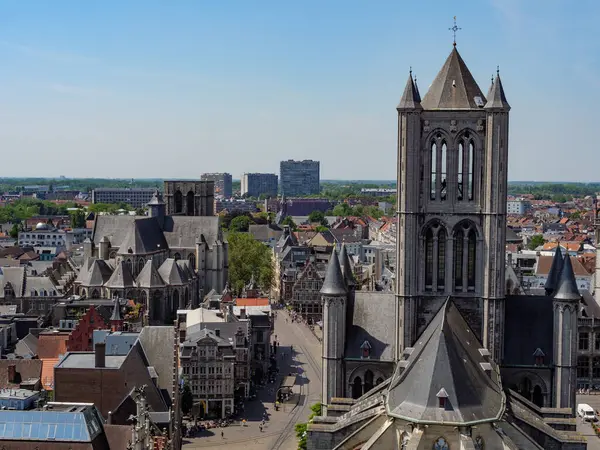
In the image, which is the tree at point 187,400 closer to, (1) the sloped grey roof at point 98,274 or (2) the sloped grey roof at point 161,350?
(2) the sloped grey roof at point 161,350

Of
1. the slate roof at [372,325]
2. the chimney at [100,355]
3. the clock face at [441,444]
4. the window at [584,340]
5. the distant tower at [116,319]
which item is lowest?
the window at [584,340]

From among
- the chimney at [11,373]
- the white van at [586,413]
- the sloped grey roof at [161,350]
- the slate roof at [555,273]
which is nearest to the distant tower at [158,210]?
the chimney at [11,373]

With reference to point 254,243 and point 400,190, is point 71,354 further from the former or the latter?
point 254,243

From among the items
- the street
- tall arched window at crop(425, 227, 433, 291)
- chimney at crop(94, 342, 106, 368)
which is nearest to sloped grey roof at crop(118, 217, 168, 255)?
the street

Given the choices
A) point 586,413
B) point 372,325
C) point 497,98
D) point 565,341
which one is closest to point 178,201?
point 586,413

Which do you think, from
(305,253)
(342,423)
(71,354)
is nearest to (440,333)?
(342,423)

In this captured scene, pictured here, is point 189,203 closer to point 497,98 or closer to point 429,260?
point 429,260

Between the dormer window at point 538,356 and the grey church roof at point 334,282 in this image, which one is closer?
the dormer window at point 538,356
